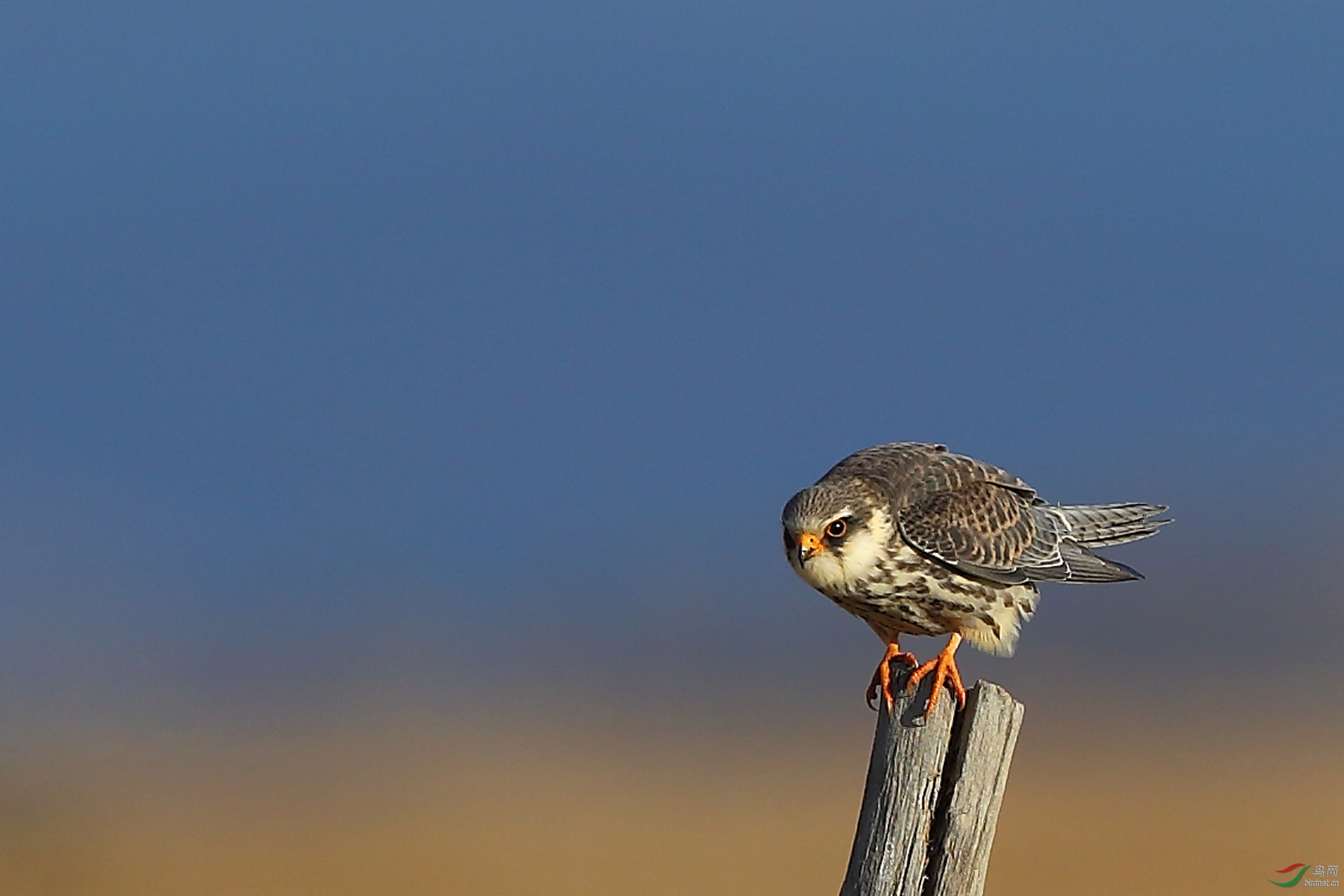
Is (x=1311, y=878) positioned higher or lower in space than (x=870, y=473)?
lower

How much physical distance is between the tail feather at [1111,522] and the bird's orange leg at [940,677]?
146 cm

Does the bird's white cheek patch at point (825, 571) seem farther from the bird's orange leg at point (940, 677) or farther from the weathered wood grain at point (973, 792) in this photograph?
the weathered wood grain at point (973, 792)

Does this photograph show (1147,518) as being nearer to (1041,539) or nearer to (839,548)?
(1041,539)

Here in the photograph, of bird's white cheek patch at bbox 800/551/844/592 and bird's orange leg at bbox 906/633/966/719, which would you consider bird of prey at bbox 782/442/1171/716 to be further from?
bird's orange leg at bbox 906/633/966/719

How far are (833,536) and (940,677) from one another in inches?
32.7

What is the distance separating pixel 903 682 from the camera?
12.0 feet

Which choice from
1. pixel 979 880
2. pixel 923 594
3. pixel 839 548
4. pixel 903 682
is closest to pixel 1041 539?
pixel 923 594

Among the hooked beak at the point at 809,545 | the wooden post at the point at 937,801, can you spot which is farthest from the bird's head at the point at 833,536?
the wooden post at the point at 937,801

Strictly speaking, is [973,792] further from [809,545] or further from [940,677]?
[809,545]

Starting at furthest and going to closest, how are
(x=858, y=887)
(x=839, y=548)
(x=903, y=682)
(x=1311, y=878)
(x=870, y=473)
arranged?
1. (x=1311, y=878)
2. (x=870, y=473)
3. (x=839, y=548)
4. (x=903, y=682)
5. (x=858, y=887)

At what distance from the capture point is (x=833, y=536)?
13.9 ft

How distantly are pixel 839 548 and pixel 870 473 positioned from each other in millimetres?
423

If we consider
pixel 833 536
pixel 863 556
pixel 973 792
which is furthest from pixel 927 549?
pixel 973 792

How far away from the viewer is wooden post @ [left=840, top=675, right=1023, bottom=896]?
10.8 feet
